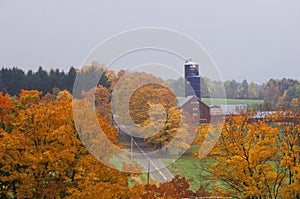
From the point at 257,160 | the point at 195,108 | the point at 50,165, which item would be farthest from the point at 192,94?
the point at 50,165

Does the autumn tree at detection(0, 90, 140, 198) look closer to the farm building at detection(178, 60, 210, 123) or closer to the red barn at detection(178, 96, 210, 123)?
the farm building at detection(178, 60, 210, 123)

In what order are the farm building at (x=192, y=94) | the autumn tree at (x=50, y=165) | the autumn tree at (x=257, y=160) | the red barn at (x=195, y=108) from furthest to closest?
the red barn at (x=195, y=108) < the autumn tree at (x=257, y=160) < the autumn tree at (x=50, y=165) < the farm building at (x=192, y=94)

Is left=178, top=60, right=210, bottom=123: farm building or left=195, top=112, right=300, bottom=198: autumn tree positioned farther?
left=195, top=112, right=300, bottom=198: autumn tree

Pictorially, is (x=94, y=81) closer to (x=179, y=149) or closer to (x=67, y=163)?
(x=67, y=163)

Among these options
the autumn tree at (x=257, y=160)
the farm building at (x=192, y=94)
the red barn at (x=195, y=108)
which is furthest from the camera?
the red barn at (x=195, y=108)

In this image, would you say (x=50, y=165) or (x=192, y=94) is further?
(x=192, y=94)

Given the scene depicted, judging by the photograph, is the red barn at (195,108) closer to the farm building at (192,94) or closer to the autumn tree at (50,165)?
the farm building at (192,94)

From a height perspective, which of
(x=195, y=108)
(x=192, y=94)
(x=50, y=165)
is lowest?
(x=50, y=165)

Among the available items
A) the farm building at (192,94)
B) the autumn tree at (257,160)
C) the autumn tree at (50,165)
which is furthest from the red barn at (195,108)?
the autumn tree at (50,165)

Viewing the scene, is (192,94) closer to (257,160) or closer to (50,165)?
(257,160)

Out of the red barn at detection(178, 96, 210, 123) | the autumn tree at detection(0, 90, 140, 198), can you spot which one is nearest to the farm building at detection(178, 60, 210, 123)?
the red barn at detection(178, 96, 210, 123)

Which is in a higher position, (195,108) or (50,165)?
(195,108)

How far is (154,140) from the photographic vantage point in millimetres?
21141

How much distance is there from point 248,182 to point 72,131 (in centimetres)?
729
